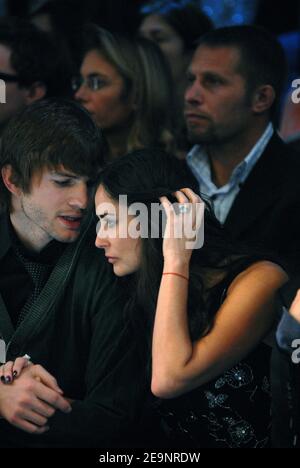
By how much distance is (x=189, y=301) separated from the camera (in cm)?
276

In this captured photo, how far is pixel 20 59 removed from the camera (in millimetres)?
4102

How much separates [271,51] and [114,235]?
4.79ft

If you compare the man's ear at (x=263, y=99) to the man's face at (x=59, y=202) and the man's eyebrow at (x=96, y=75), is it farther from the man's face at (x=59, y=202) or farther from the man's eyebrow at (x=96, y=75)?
the man's face at (x=59, y=202)

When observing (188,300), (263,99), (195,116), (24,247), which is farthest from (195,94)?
(188,300)

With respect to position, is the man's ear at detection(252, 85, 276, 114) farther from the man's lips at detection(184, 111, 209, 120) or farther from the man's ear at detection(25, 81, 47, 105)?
the man's ear at detection(25, 81, 47, 105)

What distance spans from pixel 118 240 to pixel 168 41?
225 cm

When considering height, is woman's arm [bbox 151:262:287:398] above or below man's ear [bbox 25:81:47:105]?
below

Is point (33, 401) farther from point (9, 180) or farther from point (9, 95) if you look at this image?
point (9, 95)

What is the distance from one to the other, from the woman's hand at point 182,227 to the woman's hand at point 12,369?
0.50 meters

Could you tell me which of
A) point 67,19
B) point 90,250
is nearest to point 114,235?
point 90,250

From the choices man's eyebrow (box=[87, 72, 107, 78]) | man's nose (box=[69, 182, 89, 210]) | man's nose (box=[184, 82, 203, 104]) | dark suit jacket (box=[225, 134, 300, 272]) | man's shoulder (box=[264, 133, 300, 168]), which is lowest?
dark suit jacket (box=[225, 134, 300, 272])

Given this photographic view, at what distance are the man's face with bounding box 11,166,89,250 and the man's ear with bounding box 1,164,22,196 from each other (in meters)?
0.07

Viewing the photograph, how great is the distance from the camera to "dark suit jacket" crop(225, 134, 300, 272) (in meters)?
3.42

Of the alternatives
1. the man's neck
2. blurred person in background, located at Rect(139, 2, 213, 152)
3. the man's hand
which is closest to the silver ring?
the man's hand
